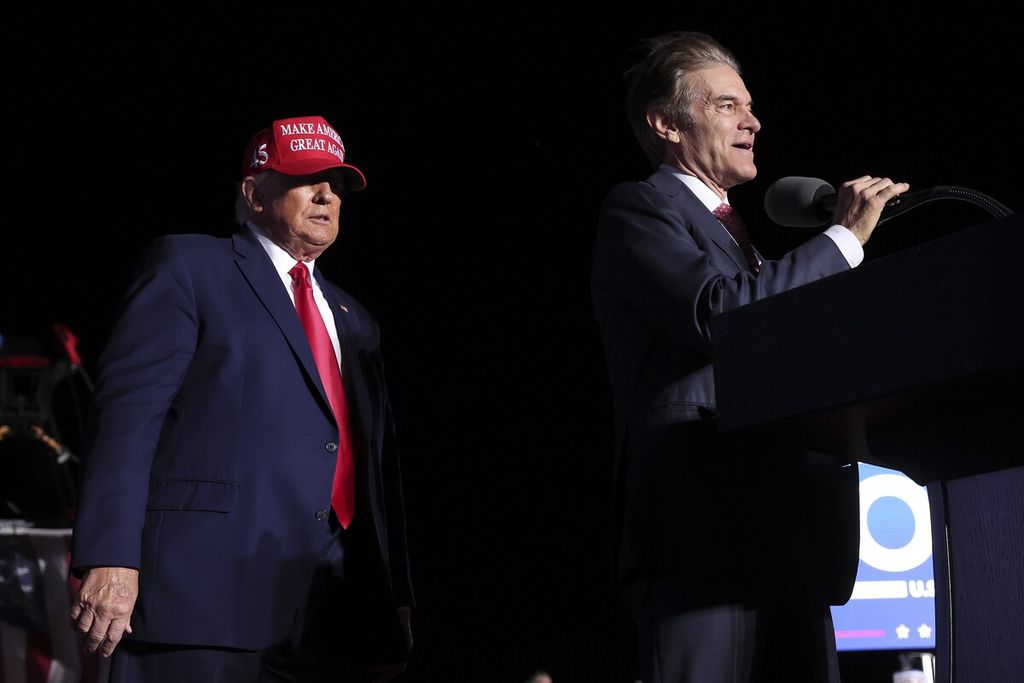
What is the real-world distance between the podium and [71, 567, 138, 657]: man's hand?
830 mm

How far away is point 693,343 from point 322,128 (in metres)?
0.95

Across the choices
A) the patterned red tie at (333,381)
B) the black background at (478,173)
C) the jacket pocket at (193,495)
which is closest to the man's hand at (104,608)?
the jacket pocket at (193,495)

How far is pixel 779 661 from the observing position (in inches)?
48.3

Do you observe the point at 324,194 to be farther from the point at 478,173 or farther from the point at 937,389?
the point at 478,173

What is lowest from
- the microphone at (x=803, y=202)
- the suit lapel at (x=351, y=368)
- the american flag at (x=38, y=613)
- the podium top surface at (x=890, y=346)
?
the american flag at (x=38, y=613)

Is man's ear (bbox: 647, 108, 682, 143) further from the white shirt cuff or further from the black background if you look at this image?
the black background

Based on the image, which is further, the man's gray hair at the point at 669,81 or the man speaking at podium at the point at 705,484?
the man's gray hair at the point at 669,81

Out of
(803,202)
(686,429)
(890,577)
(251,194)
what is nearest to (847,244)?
(803,202)

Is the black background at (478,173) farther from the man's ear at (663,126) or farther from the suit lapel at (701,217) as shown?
the suit lapel at (701,217)

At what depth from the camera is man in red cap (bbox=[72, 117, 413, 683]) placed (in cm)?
150

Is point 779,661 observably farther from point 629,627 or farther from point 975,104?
point 629,627

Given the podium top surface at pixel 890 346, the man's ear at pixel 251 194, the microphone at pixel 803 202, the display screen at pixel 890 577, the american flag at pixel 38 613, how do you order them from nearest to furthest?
the podium top surface at pixel 890 346 → the microphone at pixel 803 202 → the man's ear at pixel 251 194 → the display screen at pixel 890 577 → the american flag at pixel 38 613

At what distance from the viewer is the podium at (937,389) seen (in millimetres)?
824

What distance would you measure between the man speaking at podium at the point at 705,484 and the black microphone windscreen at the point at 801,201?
0.08 m
